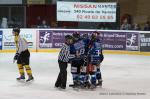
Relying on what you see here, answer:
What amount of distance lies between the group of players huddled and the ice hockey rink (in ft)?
0.85

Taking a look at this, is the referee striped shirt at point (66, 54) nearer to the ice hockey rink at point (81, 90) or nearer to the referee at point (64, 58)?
the referee at point (64, 58)

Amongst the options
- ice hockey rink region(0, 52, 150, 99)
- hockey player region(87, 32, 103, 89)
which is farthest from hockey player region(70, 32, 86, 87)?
ice hockey rink region(0, 52, 150, 99)

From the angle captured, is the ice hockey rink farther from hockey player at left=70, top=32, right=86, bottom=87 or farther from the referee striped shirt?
the referee striped shirt

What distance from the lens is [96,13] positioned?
2375cm

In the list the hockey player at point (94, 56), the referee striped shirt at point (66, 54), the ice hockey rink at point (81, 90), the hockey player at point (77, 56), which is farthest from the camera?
the hockey player at point (94, 56)

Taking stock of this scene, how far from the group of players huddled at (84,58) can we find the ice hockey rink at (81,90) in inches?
10.2

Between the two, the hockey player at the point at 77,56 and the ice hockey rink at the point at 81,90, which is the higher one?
the hockey player at the point at 77,56

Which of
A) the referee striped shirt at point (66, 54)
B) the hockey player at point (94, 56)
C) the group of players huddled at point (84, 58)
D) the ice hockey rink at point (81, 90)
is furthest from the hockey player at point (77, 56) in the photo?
the ice hockey rink at point (81, 90)

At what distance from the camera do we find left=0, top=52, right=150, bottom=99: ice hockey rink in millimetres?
11477

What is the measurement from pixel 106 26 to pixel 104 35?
125cm

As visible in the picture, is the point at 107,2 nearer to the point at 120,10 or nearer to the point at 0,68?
the point at 120,10

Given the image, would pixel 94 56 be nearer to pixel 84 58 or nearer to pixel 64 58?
pixel 84 58

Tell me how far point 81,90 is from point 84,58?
772mm

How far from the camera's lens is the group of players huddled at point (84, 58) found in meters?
12.0
